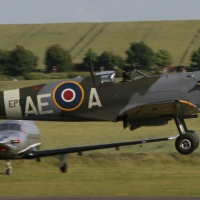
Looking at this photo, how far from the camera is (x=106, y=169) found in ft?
61.3

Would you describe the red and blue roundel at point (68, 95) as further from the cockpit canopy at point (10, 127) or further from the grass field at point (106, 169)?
the cockpit canopy at point (10, 127)

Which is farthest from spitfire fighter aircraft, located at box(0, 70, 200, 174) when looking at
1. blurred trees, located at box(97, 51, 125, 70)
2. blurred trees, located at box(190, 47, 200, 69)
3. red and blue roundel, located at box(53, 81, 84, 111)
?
blurred trees, located at box(97, 51, 125, 70)

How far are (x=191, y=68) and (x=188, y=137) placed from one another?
107 ft

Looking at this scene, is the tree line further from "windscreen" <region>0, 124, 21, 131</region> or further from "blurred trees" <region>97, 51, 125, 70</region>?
"windscreen" <region>0, 124, 21, 131</region>

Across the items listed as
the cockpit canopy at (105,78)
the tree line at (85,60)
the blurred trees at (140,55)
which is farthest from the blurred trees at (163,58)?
the cockpit canopy at (105,78)

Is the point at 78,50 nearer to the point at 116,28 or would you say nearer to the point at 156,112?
the point at 116,28

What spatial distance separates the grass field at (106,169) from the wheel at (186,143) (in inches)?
28.2

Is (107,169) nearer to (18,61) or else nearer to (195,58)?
(195,58)

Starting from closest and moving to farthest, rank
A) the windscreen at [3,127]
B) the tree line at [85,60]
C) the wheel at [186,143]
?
the wheel at [186,143] < the windscreen at [3,127] < the tree line at [85,60]

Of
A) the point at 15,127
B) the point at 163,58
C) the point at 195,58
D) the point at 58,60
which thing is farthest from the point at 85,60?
the point at 15,127

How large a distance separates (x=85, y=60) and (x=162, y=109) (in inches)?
1394

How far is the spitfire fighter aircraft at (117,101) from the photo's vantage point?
43.1 feet

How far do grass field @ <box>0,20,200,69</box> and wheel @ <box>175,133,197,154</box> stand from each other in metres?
37.8

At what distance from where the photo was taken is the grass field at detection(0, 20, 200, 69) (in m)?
55.6
